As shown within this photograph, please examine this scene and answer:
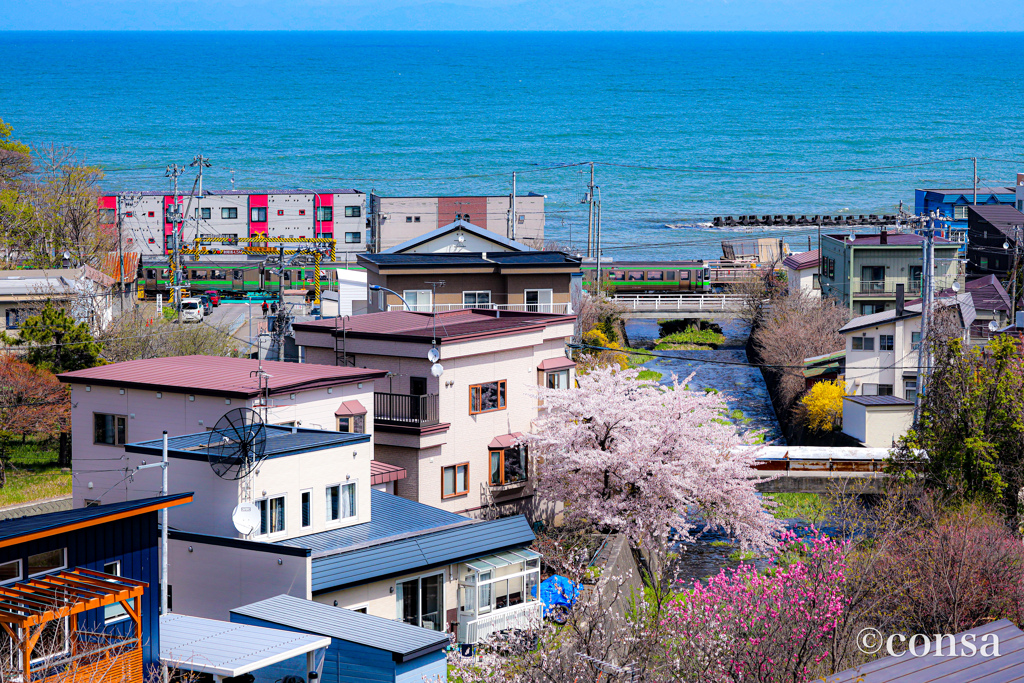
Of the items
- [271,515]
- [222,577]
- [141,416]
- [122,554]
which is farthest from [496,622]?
[141,416]

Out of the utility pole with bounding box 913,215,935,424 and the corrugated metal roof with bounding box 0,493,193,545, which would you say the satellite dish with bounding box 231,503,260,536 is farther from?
the utility pole with bounding box 913,215,935,424

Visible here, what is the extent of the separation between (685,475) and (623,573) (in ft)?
13.9

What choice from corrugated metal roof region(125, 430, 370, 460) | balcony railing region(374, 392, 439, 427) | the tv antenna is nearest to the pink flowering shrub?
corrugated metal roof region(125, 430, 370, 460)

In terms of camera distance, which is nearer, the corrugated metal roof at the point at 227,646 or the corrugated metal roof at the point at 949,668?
the corrugated metal roof at the point at 949,668

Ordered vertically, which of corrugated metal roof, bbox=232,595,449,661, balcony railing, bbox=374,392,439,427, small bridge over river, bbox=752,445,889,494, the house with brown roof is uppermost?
the house with brown roof

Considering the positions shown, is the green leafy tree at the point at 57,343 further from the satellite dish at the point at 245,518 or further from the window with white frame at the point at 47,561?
the window with white frame at the point at 47,561

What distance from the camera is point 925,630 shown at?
66.2ft

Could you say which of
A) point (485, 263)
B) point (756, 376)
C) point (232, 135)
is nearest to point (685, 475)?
point (485, 263)

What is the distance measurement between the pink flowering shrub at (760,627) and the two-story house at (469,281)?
21213 mm

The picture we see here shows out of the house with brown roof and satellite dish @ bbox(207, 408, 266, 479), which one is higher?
the house with brown roof

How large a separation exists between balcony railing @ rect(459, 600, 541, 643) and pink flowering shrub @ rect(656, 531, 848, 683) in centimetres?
329

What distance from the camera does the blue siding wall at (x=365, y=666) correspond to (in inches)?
666

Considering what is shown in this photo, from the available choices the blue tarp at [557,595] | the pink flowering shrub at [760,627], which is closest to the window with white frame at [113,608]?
the pink flowering shrub at [760,627]

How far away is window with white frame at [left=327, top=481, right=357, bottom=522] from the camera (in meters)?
22.3
